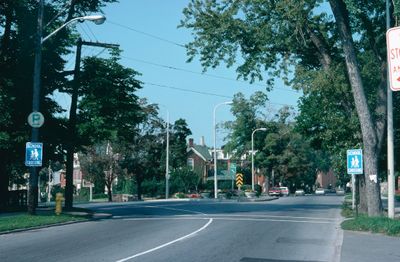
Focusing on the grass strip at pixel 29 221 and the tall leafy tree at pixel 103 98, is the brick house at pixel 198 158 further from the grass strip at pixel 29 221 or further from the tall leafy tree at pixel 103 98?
the grass strip at pixel 29 221

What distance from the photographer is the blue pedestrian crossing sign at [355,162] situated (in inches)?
837

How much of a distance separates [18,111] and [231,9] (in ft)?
36.6

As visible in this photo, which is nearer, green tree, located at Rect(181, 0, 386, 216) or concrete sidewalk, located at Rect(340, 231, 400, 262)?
concrete sidewalk, located at Rect(340, 231, 400, 262)

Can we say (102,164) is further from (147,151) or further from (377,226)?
(377,226)

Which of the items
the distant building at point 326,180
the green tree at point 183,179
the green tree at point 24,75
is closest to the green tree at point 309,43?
the green tree at point 24,75

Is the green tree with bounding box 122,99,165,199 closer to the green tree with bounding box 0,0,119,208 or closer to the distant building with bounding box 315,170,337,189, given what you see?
the green tree with bounding box 0,0,119,208

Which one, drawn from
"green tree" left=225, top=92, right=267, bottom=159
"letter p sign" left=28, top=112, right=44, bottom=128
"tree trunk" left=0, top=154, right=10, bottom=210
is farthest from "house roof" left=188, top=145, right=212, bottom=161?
"letter p sign" left=28, top=112, right=44, bottom=128

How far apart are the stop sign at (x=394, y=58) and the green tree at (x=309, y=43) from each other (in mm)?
10235

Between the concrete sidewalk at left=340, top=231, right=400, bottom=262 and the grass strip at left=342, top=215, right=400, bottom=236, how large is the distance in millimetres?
377

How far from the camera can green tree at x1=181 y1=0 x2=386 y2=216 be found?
22.1 meters

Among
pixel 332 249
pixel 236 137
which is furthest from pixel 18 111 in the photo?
pixel 236 137

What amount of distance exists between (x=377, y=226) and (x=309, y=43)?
10570mm

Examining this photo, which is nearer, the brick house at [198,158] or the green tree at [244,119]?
the green tree at [244,119]

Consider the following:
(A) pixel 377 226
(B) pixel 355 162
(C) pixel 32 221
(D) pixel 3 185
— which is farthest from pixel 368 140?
(D) pixel 3 185
